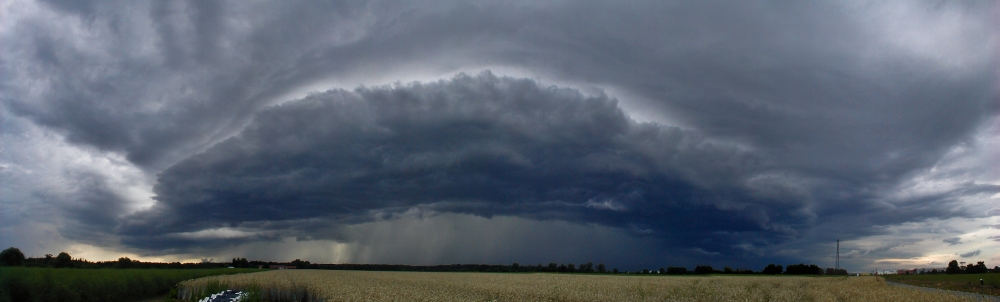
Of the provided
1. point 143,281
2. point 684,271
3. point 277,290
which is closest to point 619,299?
point 277,290

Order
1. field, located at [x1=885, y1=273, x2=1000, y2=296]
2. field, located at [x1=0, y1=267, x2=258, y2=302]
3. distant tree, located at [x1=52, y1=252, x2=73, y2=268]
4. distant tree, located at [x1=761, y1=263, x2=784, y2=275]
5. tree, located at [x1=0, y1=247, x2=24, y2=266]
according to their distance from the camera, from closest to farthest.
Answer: field, located at [x1=0, y1=267, x2=258, y2=302] < tree, located at [x1=0, y1=247, x2=24, y2=266] < field, located at [x1=885, y1=273, x2=1000, y2=296] < distant tree, located at [x1=52, y1=252, x2=73, y2=268] < distant tree, located at [x1=761, y1=263, x2=784, y2=275]

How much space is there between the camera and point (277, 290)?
39.9 m

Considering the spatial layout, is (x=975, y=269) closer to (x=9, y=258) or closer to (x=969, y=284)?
(x=969, y=284)

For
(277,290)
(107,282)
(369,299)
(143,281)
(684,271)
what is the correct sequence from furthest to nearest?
(684,271) < (143,281) < (277,290) < (107,282) < (369,299)

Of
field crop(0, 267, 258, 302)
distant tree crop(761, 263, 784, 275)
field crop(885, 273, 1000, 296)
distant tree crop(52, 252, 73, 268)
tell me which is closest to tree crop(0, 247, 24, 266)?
field crop(0, 267, 258, 302)

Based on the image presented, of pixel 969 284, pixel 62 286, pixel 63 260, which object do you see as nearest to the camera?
pixel 62 286

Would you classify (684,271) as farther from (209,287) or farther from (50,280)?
(50,280)

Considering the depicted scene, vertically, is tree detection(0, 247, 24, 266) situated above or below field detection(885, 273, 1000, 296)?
above

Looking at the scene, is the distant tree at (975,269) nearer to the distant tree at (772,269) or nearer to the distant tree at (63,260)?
the distant tree at (772,269)

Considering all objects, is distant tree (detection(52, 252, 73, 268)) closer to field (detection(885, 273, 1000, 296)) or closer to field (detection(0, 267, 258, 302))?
field (detection(0, 267, 258, 302))

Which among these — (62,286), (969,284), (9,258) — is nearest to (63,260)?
(9,258)

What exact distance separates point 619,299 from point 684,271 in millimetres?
126837

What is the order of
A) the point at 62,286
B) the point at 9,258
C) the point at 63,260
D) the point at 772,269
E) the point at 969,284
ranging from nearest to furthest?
1. the point at 62,286
2. the point at 9,258
3. the point at 969,284
4. the point at 63,260
5. the point at 772,269

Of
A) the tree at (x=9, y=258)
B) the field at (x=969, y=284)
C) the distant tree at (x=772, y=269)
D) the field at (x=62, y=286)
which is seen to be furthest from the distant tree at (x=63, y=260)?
the distant tree at (x=772, y=269)
